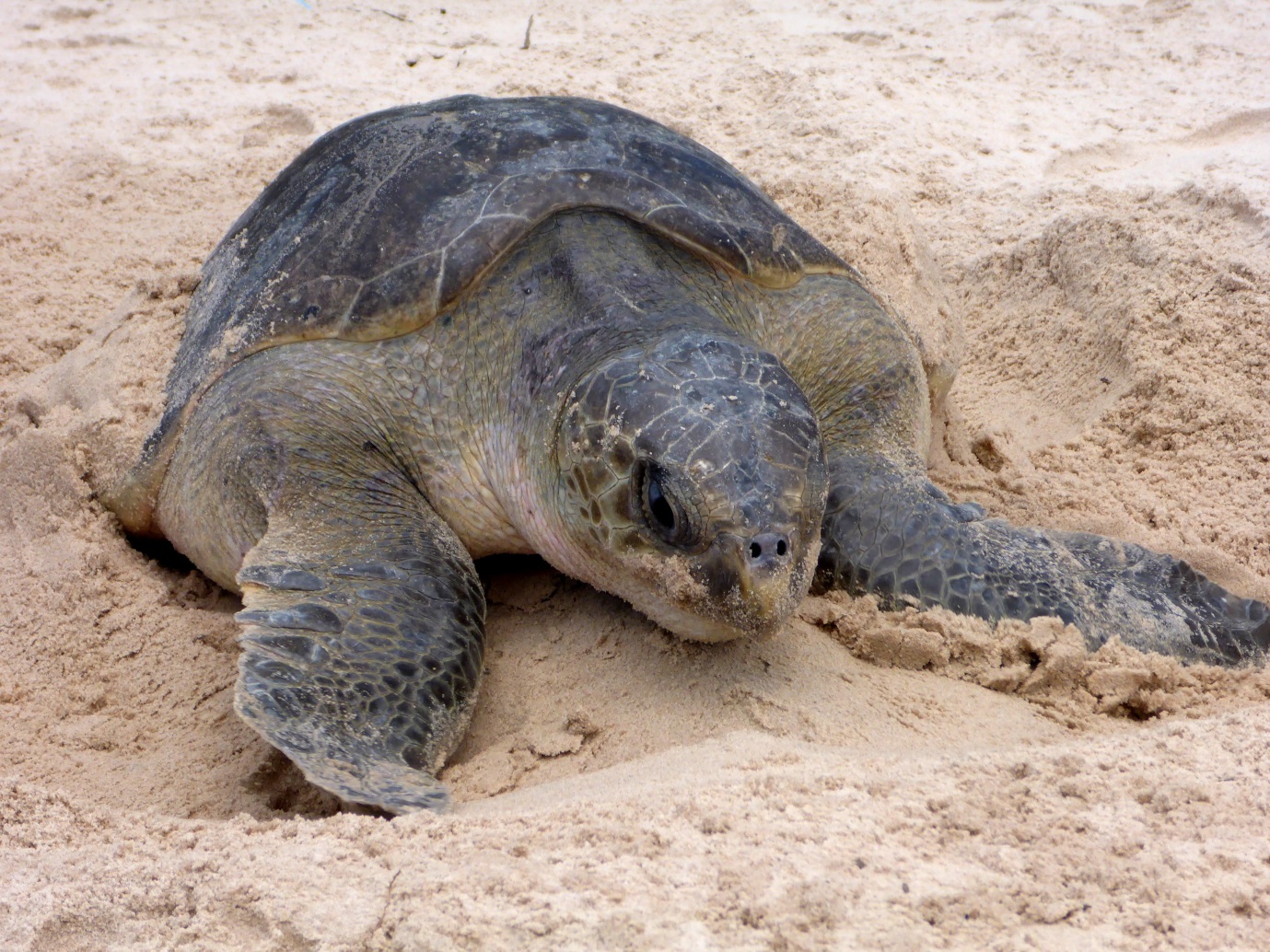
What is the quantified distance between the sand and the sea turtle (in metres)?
0.18

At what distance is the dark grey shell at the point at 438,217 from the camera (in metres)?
2.85

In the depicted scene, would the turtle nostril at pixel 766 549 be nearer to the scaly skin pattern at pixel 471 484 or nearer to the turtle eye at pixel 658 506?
the scaly skin pattern at pixel 471 484

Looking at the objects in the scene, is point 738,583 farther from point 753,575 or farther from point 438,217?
point 438,217

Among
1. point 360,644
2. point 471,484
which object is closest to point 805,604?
point 471,484

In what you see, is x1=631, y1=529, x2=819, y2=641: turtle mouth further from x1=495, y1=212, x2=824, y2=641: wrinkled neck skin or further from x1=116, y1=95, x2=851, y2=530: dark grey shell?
x1=116, y1=95, x2=851, y2=530: dark grey shell

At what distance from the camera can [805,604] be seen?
2.64 meters

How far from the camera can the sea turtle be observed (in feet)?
7.18

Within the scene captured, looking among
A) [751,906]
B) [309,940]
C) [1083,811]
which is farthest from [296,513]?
[1083,811]

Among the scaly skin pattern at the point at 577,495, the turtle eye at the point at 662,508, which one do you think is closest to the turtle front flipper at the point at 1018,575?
the scaly skin pattern at the point at 577,495

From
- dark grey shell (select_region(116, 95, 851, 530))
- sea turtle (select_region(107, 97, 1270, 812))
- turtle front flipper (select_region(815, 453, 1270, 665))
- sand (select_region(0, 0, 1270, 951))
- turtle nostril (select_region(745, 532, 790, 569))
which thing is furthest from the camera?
dark grey shell (select_region(116, 95, 851, 530))

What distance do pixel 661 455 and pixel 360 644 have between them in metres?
0.78

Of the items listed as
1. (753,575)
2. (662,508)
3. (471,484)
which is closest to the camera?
(753,575)

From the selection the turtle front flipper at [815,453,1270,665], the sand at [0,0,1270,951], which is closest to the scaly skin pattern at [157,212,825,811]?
the sand at [0,0,1270,951]

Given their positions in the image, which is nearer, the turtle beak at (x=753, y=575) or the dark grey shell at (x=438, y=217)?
the turtle beak at (x=753, y=575)
